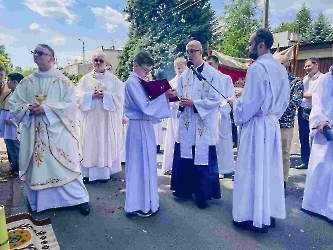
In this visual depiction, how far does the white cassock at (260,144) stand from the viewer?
3.24 metres

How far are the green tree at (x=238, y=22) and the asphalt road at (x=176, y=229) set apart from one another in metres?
29.5

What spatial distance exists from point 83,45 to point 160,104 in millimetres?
46031

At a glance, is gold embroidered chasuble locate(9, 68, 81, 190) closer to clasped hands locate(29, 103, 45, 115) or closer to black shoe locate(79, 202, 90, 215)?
clasped hands locate(29, 103, 45, 115)

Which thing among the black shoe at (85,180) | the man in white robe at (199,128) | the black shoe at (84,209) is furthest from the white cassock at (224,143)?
the black shoe at (84,209)

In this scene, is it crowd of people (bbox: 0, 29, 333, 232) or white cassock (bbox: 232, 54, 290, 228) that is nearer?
white cassock (bbox: 232, 54, 290, 228)

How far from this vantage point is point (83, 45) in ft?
152

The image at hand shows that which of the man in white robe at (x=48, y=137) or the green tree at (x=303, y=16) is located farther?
the green tree at (x=303, y=16)

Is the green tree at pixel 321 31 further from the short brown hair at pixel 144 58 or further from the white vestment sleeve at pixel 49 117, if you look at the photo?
the white vestment sleeve at pixel 49 117

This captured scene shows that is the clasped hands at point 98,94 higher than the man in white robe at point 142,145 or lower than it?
higher

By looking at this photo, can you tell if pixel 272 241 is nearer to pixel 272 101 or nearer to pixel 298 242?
pixel 298 242

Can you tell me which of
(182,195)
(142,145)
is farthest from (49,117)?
(182,195)

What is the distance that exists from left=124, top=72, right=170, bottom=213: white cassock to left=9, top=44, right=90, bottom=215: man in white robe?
71 cm

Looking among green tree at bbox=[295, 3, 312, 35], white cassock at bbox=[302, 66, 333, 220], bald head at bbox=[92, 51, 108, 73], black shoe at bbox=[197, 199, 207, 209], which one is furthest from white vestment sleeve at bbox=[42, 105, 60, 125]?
green tree at bbox=[295, 3, 312, 35]

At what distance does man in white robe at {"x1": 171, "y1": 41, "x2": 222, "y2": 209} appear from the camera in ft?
13.5
